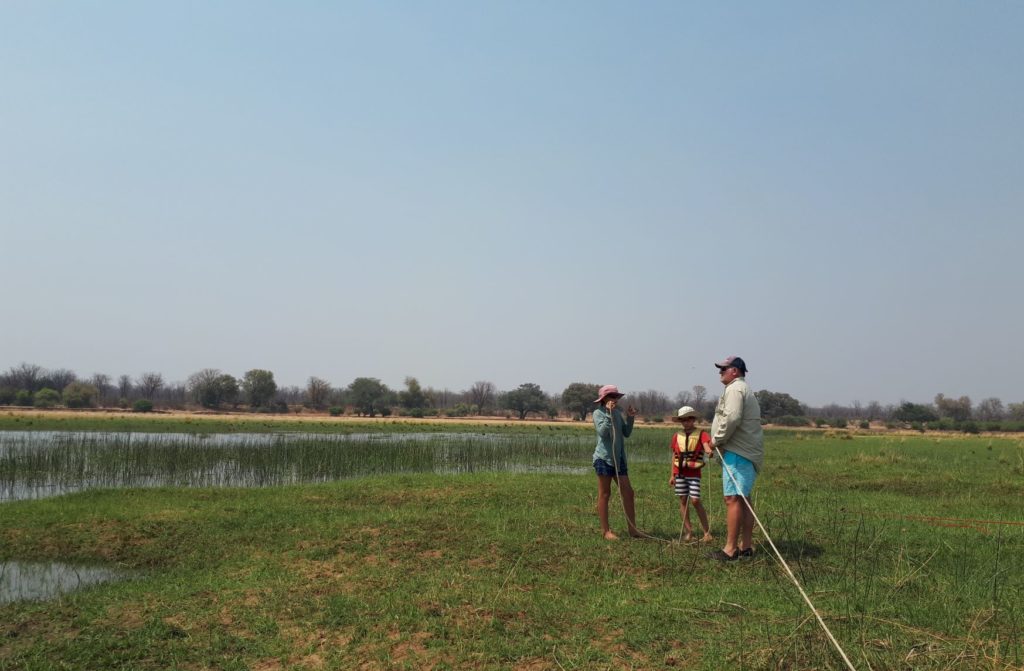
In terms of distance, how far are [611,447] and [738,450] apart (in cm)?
148

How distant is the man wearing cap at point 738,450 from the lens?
6.31 meters

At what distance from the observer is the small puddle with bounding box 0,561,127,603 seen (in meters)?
6.73

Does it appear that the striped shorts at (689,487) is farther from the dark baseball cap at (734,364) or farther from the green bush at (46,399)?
the green bush at (46,399)

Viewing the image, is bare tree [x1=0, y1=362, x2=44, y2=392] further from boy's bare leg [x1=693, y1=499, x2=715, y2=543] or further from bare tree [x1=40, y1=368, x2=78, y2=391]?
boy's bare leg [x1=693, y1=499, x2=715, y2=543]

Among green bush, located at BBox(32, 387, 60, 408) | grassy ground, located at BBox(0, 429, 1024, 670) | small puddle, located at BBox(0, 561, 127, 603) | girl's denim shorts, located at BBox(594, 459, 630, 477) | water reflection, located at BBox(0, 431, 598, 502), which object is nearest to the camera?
grassy ground, located at BBox(0, 429, 1024, 670)

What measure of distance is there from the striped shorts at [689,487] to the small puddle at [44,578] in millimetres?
6753

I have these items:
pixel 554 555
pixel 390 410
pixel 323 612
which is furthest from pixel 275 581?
pixel 390 410

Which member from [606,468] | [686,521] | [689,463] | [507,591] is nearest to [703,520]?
[686,521]

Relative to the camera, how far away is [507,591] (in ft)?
18.3

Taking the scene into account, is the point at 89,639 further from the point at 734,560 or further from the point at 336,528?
the point at 734,560

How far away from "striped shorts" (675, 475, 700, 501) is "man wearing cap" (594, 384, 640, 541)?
1.90 feet

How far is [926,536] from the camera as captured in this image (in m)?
7.64

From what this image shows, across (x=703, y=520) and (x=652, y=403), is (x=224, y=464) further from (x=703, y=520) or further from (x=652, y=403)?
(x=652, y=403)

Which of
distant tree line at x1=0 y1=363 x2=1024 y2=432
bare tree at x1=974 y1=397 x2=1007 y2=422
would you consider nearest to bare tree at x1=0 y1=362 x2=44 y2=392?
distant tree line at x1=0 y1=363 x2=1024 y2=432
